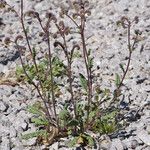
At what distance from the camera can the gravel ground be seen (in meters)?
6.63

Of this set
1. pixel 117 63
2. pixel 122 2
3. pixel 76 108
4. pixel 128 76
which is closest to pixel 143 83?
pixel 128 76

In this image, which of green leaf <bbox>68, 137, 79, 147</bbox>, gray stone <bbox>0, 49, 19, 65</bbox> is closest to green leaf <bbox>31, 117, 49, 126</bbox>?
green leaf <bbox>68, 137, 79, 147</bbox>

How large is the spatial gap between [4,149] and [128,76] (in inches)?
111

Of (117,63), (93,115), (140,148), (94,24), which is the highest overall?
(94,24)

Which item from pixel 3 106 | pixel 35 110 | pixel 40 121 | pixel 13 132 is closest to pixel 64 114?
pixel 40 121

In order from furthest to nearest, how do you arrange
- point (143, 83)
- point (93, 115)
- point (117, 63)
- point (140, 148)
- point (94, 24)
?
point (94, 24) < point (117, 63) < point (143, 83) < point (93, 115) < point (140, 148)

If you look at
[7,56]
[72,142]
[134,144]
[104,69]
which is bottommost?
[134,144]

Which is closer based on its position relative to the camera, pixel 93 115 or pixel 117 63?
pixel 93 115

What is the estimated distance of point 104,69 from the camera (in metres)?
8.48

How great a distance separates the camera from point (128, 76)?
8.15 metres

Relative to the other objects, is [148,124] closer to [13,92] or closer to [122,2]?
[13,92]

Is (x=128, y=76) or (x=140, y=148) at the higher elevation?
(x=128, y=76)

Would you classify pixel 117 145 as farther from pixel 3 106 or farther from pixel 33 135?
pixel 3 106

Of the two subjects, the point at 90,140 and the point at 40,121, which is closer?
the point at 90,140
